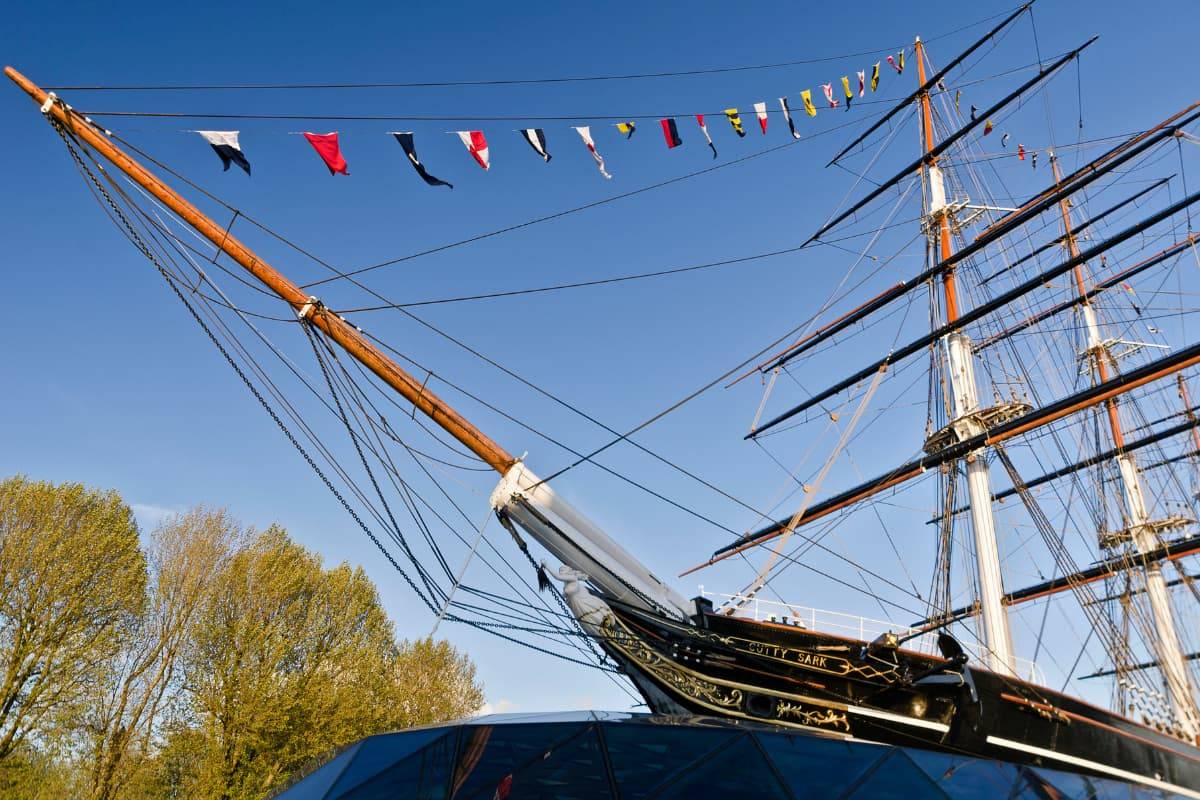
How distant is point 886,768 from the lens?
6.31m

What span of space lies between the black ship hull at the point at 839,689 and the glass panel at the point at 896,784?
4.90 meters

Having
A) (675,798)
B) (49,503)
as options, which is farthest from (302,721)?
(675,798)

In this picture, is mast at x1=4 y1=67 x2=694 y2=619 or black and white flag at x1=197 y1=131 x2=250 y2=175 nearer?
black and white flag at x1=197 y1=131 x2=250 y2=175

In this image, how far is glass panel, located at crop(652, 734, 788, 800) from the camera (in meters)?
5.51

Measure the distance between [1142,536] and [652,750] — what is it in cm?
Result: 3119

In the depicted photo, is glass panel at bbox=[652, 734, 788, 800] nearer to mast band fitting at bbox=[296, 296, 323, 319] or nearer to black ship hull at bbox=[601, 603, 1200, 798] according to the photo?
black ship hull at bbox=[601, 603, 1200, 798]

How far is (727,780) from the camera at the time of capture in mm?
5727

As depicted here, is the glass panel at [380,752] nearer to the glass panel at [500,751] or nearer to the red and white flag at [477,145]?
the glass panel at [500,751]

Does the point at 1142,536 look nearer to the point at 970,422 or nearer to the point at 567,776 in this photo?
the point at 970,422

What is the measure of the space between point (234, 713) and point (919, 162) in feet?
87.2

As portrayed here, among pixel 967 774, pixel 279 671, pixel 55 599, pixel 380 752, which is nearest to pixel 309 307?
pixel 380 752

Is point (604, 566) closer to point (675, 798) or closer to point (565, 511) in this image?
point (565, 511)

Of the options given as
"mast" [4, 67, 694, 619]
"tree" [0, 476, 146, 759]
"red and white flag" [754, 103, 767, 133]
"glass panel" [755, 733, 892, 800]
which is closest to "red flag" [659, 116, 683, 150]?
"red and white flag" [754, 103, 767, 133]

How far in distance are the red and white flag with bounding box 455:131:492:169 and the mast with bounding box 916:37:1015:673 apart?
Answer: 1287 centimetres
